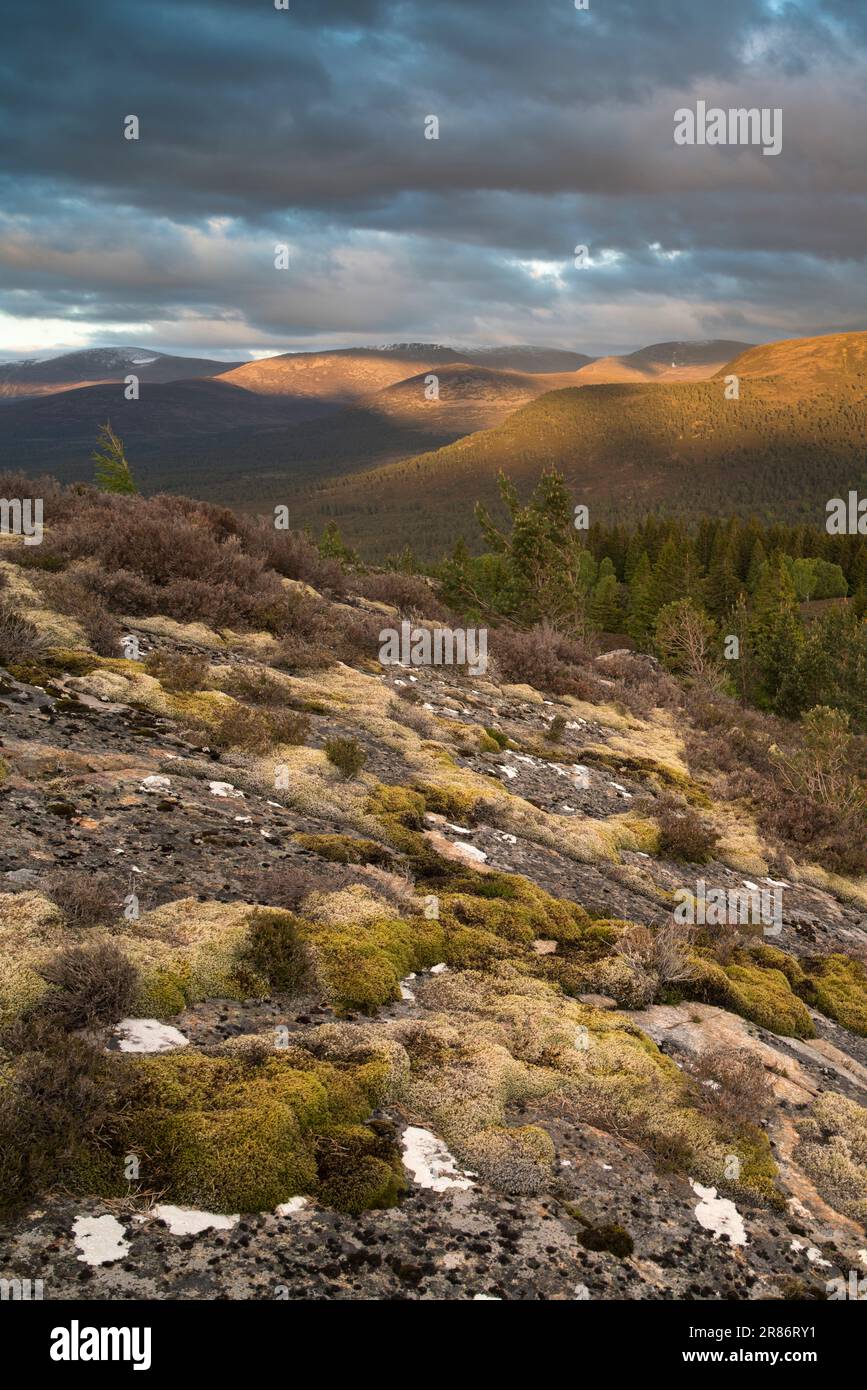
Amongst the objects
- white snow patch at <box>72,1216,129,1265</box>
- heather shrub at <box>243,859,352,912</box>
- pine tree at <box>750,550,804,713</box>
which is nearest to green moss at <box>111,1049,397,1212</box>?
white snow patch at <box>72,1216,129,1265</box>

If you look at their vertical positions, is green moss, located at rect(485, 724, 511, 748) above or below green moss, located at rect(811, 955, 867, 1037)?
above

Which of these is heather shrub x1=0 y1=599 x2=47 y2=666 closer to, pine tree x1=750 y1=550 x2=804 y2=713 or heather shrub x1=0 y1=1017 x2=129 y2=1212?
heather shrub x1=0 y1=1017 x2=129 y2=1212

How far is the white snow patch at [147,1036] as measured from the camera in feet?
17.1

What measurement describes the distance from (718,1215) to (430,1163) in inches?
70.0

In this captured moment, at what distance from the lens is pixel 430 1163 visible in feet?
16.0

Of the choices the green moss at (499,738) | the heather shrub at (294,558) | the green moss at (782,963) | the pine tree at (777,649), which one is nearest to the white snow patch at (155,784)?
the green moss at (782,963)

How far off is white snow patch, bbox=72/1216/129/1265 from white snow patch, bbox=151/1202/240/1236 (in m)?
0.20

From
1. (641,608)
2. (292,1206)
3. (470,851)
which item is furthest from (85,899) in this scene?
(641,608)

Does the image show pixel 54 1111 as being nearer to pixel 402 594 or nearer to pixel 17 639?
pixel 17 639

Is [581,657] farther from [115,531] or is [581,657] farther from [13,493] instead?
[13,493]

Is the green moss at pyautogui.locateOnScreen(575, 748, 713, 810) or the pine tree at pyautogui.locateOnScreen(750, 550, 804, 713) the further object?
the pine tree at pyautogui.locateOnScreen(750, 550, 804, 713)

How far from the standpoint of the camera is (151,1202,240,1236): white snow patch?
398 centimetres

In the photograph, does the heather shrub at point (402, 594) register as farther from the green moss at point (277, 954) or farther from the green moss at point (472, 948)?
the green moss at point (277, 954)

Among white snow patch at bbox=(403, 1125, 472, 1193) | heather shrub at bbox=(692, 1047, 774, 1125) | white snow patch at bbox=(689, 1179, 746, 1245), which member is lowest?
white snow patch at bbox=(689, 1179, 746, 1245)
